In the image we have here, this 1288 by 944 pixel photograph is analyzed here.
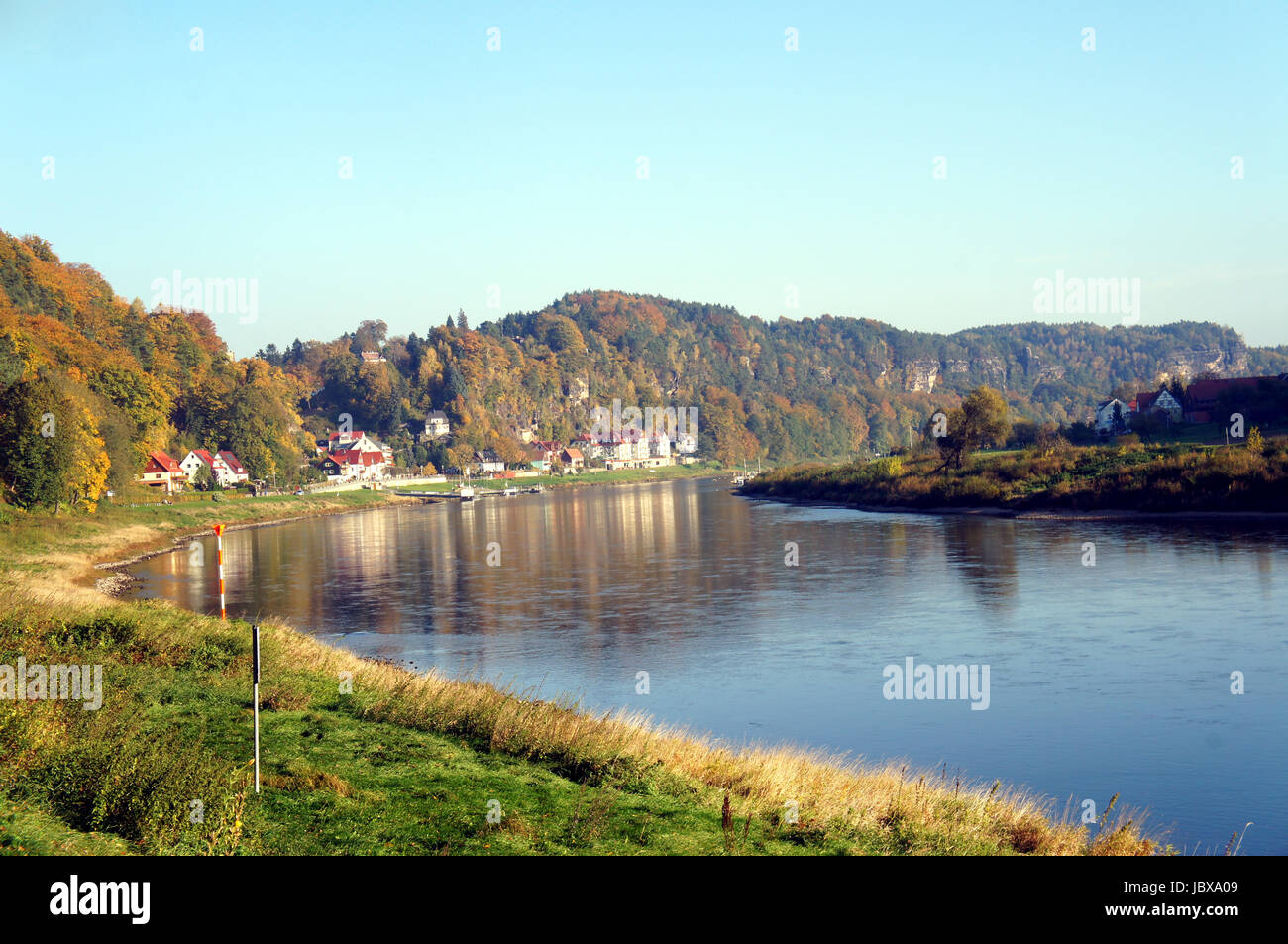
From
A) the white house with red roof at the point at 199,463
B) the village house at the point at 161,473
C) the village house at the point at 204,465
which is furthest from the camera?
the village house at the point at 204,465

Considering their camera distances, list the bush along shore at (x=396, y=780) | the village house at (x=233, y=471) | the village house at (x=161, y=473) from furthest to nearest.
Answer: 1. the village house at (x=233, y=471)
2. the village house at (x=161, y=473)
3. the bush along shore at (x=396, y=780)

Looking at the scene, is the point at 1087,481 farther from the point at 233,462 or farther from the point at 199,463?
the point at 199,463

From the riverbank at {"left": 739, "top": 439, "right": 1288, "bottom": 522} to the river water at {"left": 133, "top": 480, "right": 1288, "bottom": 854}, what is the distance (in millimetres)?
5699

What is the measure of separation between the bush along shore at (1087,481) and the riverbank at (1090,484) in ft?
0.25

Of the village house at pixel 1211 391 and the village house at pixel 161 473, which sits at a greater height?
the village house at pixel 1211 391

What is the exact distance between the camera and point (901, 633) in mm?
38750

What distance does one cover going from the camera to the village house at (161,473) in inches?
4732

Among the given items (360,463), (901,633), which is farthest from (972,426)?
(360,463)

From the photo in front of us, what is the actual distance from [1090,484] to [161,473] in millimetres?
100276

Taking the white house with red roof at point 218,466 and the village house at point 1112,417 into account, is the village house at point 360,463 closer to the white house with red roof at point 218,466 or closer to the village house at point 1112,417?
the white house with red roof at point 218,466

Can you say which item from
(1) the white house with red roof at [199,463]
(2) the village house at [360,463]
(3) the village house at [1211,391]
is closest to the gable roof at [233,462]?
(1) the white house with red roof at [199,463]

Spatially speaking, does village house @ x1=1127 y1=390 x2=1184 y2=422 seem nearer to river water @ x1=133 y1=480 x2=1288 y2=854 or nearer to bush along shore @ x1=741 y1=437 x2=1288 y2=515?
bush along shore @ x1=741 y1=437 x2=1288 y2=515
